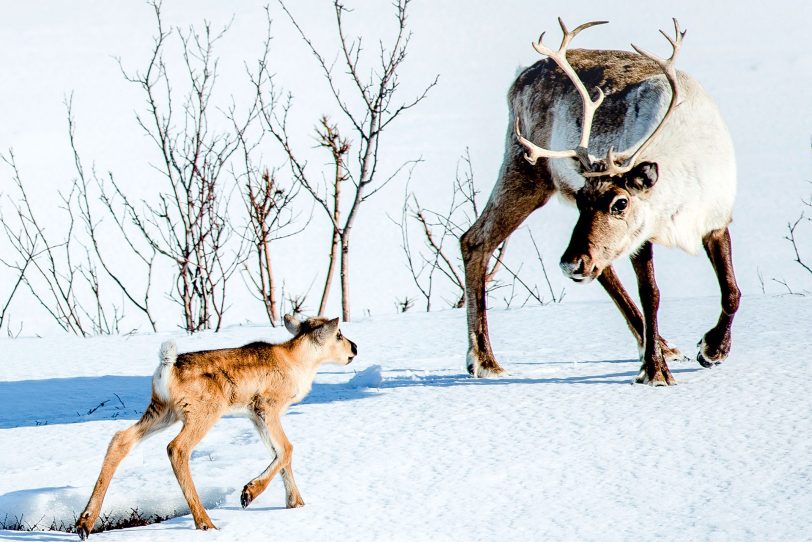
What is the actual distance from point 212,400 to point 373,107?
564 centimetres

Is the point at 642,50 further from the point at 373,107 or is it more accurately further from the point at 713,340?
the point at 373,107

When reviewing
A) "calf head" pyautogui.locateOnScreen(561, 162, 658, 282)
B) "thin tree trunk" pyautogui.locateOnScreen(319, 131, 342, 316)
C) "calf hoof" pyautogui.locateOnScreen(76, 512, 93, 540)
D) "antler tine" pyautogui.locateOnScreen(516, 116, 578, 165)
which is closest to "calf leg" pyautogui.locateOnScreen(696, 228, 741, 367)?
"calf head" pyautogui.locateOnScreen(561, 162, 658, 282)

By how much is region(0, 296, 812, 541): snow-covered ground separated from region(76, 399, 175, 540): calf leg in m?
0.12

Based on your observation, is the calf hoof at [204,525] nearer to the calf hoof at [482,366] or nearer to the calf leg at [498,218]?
the calf hoof at [482,366]

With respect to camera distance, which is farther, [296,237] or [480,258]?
[296,237]

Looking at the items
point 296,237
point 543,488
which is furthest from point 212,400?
point 296,237

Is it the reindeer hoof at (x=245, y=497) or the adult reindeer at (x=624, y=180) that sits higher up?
the adult reindeer at (x=624, y=180)

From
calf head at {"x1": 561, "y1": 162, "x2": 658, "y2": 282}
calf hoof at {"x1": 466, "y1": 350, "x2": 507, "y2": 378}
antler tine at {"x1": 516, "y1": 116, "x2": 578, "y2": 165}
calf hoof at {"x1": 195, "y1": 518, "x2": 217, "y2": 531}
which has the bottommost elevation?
calf hoof at {"x1": 466, "y1": 350, "x2": 507, "y2": 378}

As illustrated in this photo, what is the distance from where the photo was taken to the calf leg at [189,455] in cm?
367

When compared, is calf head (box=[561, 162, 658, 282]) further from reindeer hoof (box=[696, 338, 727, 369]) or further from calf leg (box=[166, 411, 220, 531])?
calf leg (box=[166, 411, 220, 531])

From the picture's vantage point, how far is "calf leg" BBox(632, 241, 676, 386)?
214 inches

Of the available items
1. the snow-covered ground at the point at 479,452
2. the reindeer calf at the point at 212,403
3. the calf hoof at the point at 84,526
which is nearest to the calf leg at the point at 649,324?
the snow-covered ground at the point at 479,452

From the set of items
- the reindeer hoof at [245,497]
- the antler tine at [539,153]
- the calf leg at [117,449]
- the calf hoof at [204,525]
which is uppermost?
the antler tine at [539,153]

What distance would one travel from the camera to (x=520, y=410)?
504 cm
